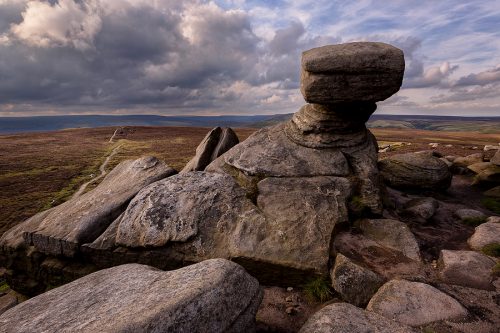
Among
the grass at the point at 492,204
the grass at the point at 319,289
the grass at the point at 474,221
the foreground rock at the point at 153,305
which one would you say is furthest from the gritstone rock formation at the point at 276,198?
the grass at the point at 492,204

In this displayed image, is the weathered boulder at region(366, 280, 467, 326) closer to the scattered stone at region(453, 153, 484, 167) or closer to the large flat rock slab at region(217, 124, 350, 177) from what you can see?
the large flat rock slab at region(217, 124, 350, 177)

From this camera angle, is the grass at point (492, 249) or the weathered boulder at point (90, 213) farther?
the weathered boulder at point (90, 213)

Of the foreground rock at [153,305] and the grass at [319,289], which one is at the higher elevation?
the foreground rock at [153,305]

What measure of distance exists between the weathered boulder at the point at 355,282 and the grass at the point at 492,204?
57.8 ft

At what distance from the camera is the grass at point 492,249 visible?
14625 mm

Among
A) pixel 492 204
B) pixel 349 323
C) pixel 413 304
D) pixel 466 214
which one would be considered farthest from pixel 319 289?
pixel 492 204

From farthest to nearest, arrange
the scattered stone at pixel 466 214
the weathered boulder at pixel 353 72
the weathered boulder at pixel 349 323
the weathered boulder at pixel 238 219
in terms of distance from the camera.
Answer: the scattered stone at pixel 466 214 → the weathered boulder at pixel 353 72 → the weathered boulder at pixel 238 219 → the weathered boulder at pixel 349 323

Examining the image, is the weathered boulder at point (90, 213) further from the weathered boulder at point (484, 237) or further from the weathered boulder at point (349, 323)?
the weathered boulder at point (484, 237)

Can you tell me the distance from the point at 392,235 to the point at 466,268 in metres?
3.20

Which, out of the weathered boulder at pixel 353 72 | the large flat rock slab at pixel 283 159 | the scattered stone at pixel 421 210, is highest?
the weathered boulder at pixel 353 72

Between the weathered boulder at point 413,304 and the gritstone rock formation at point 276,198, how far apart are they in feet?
8.17

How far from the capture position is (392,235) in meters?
15.5

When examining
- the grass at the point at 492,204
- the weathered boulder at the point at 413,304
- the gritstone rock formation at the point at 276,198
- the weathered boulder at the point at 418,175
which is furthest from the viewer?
the weathered boulder at the point at 418,175

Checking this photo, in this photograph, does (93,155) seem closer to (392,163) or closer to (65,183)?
(65,183)
